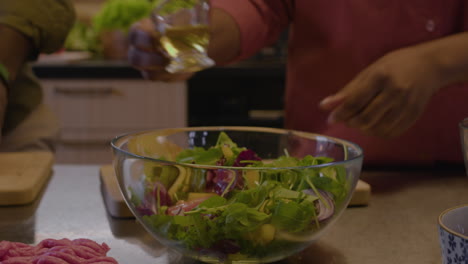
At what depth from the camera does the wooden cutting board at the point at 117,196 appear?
78 cm

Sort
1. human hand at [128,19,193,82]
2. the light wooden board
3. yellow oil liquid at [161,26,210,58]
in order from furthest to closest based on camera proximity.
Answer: human hand at [128,19,193,82], yellow oil liquid at [161,26,210,58], the light wooden board

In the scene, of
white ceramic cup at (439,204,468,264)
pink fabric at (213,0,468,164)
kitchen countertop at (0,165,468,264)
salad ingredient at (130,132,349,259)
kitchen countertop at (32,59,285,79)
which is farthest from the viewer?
kitchen countertop at (32,59,285,79)

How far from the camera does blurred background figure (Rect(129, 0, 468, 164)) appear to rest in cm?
94

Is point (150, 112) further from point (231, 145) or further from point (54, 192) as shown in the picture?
point (231, 145)

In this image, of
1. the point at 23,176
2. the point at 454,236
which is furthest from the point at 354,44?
the point at 454,236

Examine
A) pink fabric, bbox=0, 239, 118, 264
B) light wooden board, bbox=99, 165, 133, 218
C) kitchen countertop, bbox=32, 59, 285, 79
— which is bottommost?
kitchen countertop, bbox=32, 59, 285, 79

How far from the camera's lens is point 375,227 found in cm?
76

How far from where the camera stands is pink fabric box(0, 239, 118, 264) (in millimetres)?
528

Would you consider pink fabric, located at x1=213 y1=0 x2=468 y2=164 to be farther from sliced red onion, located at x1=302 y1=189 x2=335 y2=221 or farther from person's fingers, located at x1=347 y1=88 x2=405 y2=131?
sliced red onion, located at x1=302 y1=189 x2=335 y2=221

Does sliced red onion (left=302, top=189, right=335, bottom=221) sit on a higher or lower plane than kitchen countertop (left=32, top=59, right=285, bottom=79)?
higher

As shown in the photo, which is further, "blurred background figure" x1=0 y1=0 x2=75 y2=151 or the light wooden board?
"blurred background figure" x1=0 y1=0 x2=75 y2=151

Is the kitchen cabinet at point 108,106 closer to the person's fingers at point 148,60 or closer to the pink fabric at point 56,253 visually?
the person's fingers at point 148,60

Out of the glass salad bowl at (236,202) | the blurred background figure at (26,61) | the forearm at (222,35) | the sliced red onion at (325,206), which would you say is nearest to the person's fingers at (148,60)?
the forearm at (222,35)

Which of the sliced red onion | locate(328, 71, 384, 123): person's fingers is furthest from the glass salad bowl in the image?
locate(328, 71, 384, 123): person's fingers
